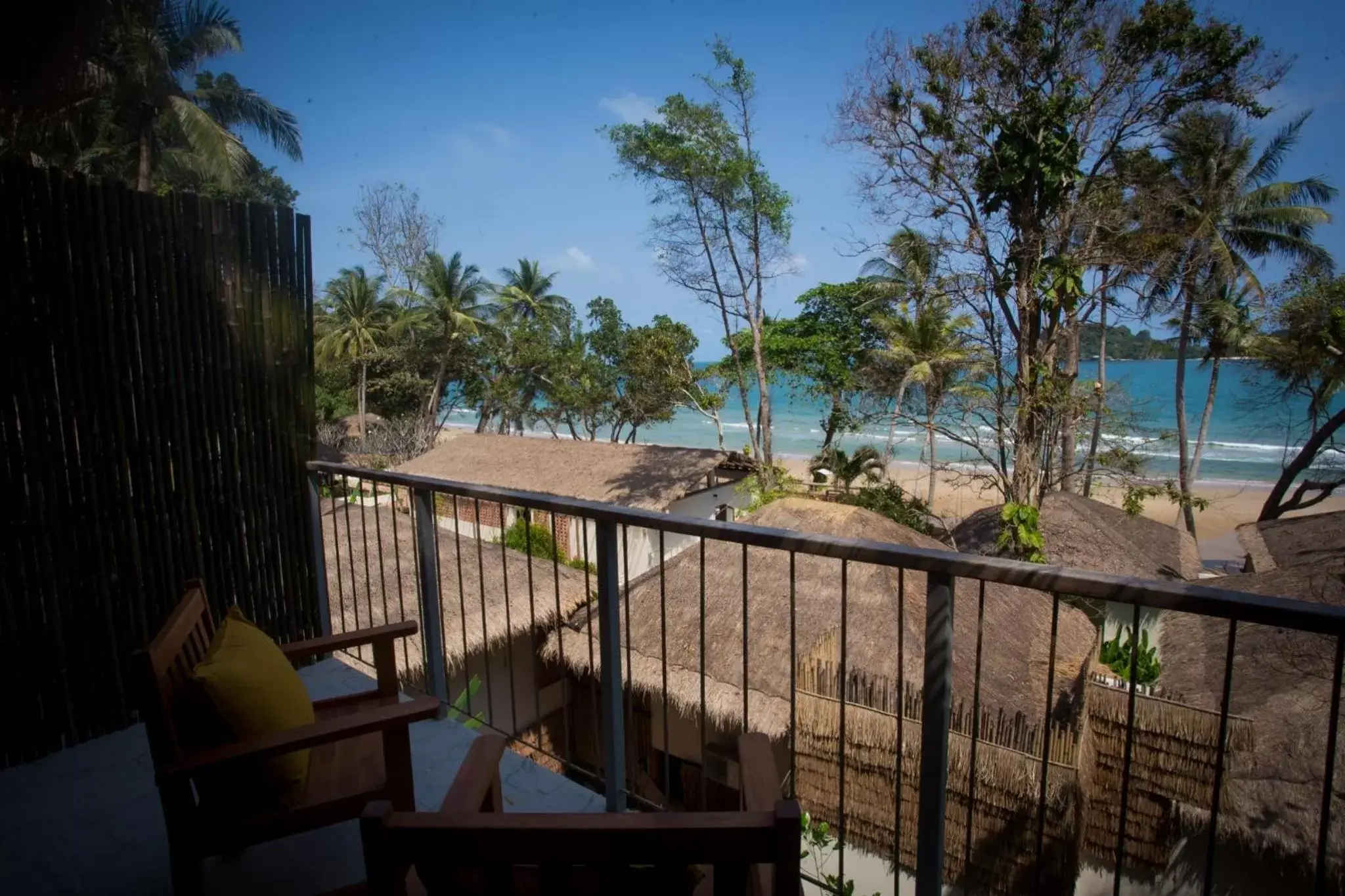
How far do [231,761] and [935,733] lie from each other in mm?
1577

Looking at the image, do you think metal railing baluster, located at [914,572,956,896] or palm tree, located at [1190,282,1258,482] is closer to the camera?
metal railing baluster, located at [914,572,956,896]

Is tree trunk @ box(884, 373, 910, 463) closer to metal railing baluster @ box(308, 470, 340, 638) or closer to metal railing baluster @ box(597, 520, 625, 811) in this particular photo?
metal railing baluster @ box(308, 470, 340, 638)

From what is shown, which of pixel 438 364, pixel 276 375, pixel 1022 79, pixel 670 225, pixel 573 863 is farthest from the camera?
pixel 438 364

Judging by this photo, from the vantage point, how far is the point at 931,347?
21.2m

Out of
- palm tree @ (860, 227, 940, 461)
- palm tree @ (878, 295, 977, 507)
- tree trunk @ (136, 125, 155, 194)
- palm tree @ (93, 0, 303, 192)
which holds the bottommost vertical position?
palm tree @ (878, 295, 977, 507)

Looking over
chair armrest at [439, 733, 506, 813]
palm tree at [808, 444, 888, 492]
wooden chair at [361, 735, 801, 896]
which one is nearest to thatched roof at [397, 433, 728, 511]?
palm tree at [808, 444, 888, 492]

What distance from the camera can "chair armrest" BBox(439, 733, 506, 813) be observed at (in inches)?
52.4

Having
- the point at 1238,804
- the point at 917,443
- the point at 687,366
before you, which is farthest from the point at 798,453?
the point at 1238,804

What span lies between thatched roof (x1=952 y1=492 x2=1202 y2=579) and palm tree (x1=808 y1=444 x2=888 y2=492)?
10.6 feet

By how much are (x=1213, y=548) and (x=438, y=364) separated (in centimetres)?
2990

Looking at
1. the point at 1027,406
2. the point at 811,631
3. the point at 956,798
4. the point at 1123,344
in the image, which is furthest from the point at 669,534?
the point at 1123,344

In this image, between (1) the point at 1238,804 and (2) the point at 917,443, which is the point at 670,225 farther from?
(2) the point at 917,443

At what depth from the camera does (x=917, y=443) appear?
41531mm

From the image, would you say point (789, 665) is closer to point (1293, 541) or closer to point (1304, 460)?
point (1293, 541)
